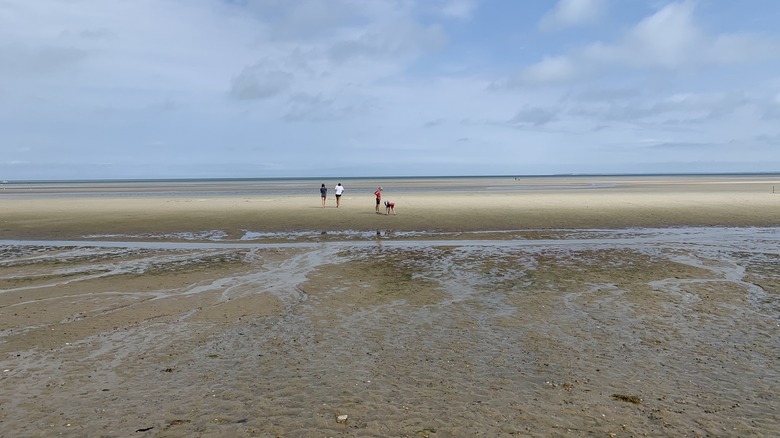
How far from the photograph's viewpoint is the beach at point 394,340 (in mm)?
7125

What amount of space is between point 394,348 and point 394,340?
0.49 m

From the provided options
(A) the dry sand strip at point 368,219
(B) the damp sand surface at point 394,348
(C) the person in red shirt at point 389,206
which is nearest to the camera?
(B) the damp sand surface at point 394,348

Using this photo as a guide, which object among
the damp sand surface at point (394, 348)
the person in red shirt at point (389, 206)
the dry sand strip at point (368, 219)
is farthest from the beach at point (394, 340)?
the person in red shirt at point (389, 206)

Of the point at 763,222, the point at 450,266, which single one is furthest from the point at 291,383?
the point at 763,222

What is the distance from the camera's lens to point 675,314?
12.0 metres

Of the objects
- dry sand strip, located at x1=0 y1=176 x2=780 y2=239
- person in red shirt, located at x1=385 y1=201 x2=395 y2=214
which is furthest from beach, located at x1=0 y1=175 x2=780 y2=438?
person in red shirt, located at x1=385 y1=201 x2=395 y2=214

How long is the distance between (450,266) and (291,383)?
10.9 meters

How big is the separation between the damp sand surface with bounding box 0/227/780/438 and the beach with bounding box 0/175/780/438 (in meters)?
0.04

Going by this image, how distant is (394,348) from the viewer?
9.93 metres

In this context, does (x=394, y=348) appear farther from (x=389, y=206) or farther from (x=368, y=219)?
(x=389, y=206)

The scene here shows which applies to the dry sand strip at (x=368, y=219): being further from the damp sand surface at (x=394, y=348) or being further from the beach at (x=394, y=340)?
the damp sand surface at (x=394, y=348)

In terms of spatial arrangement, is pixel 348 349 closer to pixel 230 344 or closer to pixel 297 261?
pixel 230 344

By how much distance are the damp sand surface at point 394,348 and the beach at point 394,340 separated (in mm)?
45

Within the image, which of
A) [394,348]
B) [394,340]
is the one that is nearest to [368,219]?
[394,340]
